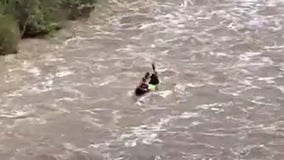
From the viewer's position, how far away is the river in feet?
38.9

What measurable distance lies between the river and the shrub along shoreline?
33 cm

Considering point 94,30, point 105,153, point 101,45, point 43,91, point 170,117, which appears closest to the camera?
point 105,153

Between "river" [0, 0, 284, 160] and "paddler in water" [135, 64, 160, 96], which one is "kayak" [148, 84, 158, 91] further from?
"river" [0, 0, 284, 160]

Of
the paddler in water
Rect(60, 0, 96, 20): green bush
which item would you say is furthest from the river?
Rect(60, 0, 96, 20): green bush

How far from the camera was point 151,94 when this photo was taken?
1384 cm

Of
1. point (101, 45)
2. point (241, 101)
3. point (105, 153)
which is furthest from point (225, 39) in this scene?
point (105, 153)

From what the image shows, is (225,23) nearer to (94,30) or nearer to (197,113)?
(94,30)

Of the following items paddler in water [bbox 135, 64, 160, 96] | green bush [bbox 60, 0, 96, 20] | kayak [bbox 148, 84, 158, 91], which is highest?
paddler in water [bbox 135, 64, 160, 96]

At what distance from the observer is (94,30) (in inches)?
719

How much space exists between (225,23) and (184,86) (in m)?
4.72

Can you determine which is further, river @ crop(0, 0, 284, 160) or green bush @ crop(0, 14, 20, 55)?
green bush @ crop(0, 14, 20, 55)

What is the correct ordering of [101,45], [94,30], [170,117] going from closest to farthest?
[170,117] < [101,45] < [94,30]

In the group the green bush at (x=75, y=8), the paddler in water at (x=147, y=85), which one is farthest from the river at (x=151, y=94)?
the green bush at (x=75, y=8)

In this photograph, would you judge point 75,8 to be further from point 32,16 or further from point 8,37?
point 8,37
